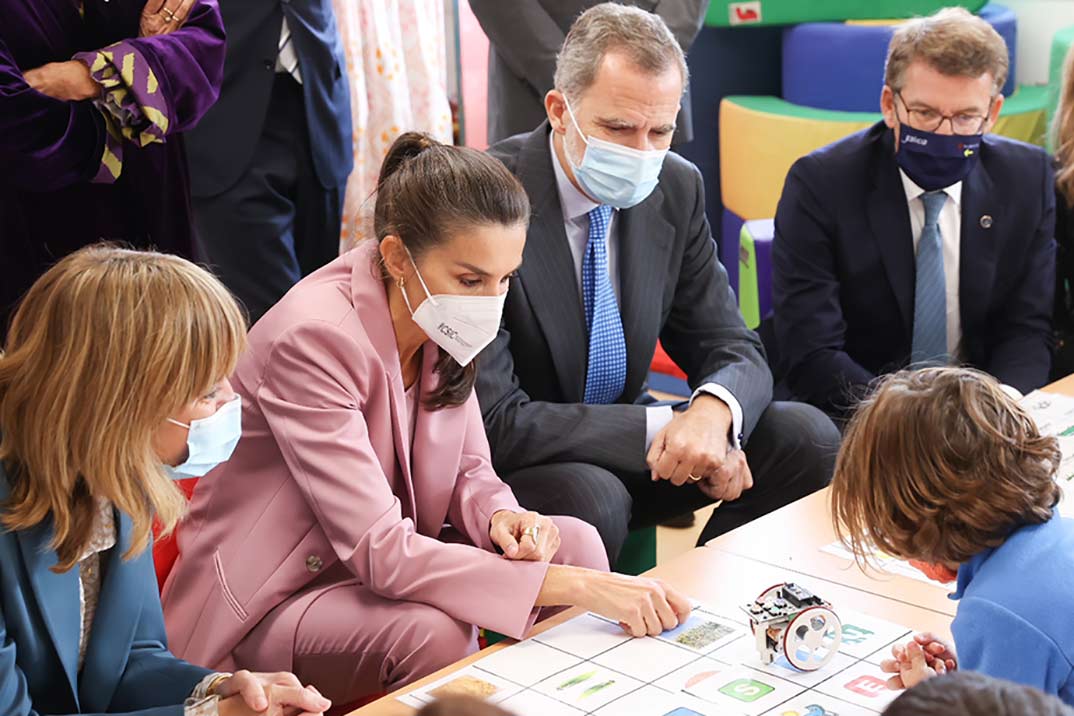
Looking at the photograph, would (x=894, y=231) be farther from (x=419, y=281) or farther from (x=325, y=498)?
(x=325, y=498)

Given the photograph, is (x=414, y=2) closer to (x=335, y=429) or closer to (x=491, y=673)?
(x=335, y=429)

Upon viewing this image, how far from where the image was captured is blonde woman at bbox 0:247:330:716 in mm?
1705

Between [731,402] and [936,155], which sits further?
[936,155]

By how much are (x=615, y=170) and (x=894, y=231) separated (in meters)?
0.82

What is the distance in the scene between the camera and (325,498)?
83.6 inches

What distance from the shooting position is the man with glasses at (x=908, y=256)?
3197 mm

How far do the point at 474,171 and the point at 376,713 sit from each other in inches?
36.6

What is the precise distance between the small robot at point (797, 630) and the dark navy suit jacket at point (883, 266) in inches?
54.9

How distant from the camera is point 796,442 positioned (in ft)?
9.43

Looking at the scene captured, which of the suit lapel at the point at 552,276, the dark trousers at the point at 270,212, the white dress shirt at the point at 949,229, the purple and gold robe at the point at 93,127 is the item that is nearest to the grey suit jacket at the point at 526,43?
the dark trousers at the point at 270,212

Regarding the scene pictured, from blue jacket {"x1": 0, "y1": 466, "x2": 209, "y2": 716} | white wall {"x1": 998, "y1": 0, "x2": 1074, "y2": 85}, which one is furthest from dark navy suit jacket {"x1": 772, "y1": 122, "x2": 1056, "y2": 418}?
white wall {"x1": 998, "y1": 0, "x2": 1074, "y2": 85}

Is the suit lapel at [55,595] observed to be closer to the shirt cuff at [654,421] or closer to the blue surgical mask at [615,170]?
the shirt cuff at [654,421]

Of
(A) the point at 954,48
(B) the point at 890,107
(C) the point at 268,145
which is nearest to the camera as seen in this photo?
(A) the point at 954,48

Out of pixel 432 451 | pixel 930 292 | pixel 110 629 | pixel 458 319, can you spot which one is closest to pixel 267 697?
pixel 110 629
